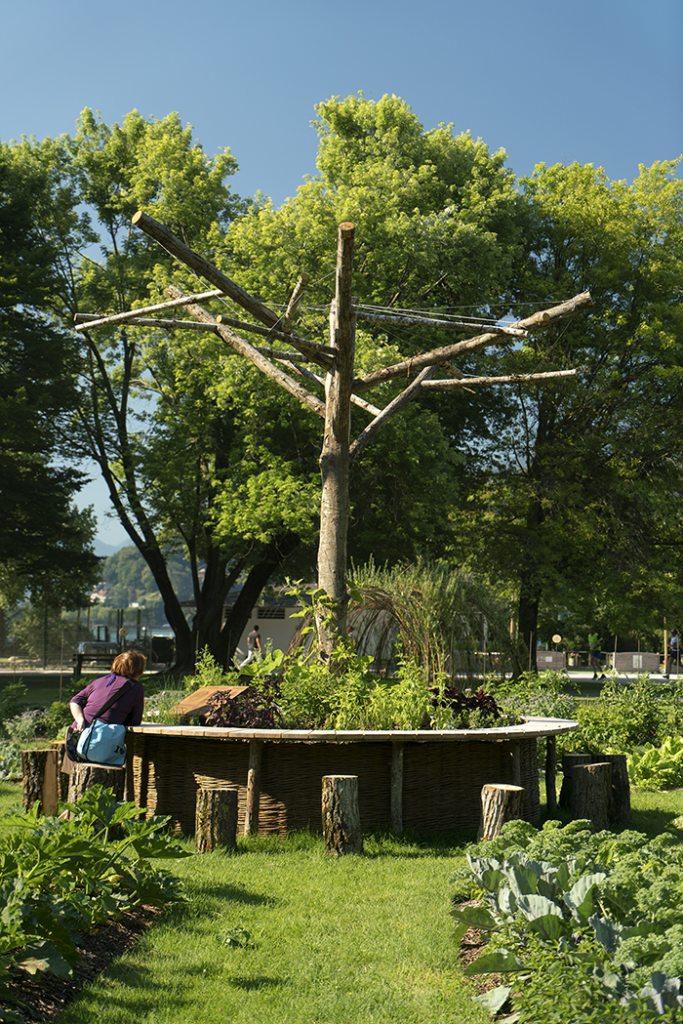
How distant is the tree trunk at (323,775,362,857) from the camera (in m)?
6.70

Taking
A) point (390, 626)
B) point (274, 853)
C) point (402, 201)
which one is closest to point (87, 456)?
point (402, 201)

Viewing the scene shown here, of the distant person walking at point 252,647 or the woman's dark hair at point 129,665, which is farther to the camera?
the distant person walking at point 252,647

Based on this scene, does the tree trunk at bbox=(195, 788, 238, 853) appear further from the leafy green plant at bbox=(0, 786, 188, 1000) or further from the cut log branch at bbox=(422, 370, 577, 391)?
the cut log branch at bbox=(422, 370, 577, 391)

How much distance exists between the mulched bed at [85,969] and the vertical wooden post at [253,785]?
211 centimetres

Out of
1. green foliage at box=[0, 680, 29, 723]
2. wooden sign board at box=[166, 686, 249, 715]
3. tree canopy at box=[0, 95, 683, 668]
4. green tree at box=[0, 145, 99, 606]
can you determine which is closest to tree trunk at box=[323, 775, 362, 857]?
wooden sign board at box=[166, 686, 249, 715]

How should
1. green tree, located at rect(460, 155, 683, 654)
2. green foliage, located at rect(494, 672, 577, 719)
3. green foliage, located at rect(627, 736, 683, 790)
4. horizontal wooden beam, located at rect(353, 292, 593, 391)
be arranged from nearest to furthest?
horizontal wooden beam, located at rect(353, 292, 593, 391), green foliage, located at rect(627, 736, 683, 790), green foliage, located at rect(494, 672, 577, 719), green tree, located at rect(460, 155, 683, 654)

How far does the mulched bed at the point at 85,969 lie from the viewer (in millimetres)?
3699

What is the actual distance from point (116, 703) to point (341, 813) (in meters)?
1.88

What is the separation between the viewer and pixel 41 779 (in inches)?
286

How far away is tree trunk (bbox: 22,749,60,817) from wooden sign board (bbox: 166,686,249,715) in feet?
5.13

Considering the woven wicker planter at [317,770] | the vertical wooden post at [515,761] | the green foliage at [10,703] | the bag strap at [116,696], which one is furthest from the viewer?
the green foliage at [10,703]

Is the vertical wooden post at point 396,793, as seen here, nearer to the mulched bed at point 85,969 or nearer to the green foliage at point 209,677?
the mulched bed at point 85,969

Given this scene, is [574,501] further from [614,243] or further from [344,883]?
[344,883]

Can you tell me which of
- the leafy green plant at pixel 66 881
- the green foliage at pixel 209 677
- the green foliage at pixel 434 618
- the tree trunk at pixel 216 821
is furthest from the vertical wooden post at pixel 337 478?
the leafy green plant at pixel 66 881
